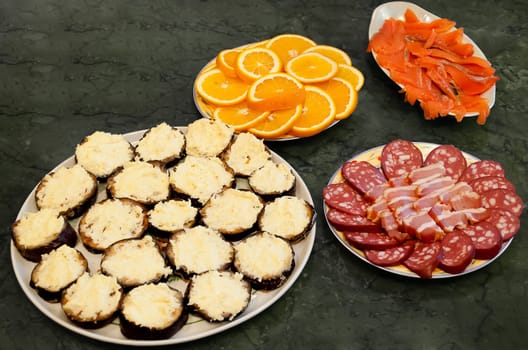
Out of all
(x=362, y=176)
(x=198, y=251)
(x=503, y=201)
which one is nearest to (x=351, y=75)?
(x=362, y=176)

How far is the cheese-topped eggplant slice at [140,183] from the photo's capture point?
2646 mm

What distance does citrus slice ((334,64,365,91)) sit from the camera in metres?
3.33

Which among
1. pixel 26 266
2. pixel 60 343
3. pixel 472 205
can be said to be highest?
pixel 472 205

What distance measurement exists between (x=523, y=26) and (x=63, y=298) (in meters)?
3.69

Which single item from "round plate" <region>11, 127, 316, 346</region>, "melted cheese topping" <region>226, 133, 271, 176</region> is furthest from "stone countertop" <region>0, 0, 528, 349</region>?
"melted cheese topping" <region>226, 133, 271, 176</region>

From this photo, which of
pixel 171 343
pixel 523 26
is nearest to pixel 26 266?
pixel 171 343

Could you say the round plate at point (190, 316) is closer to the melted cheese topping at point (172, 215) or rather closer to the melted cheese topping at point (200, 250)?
the melted cheese topping at point (200, 250)

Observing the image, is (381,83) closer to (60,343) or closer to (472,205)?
(472,205)

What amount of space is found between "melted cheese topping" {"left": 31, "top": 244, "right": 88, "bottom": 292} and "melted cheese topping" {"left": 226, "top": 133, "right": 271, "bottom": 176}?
0.87m

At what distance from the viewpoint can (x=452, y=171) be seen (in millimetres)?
2814

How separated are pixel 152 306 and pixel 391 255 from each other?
104 cm

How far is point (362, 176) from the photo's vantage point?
2.74 metres

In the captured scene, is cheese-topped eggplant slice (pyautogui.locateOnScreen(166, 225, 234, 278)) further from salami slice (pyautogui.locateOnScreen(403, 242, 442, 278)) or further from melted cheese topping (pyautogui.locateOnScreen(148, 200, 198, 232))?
salami slice (pyautogui.locateOnScreen(403, 242, 442, 278))

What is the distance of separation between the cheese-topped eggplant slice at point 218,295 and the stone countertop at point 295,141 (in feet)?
0.70
